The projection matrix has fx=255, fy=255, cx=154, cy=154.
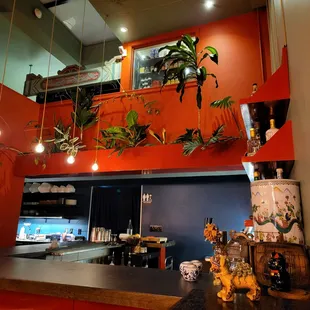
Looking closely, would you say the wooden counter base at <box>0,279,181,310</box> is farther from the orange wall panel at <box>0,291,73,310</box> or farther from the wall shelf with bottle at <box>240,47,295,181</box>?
the wall shelf with bottle at <box>240,47,295,181</box>

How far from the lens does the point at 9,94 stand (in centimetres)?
416

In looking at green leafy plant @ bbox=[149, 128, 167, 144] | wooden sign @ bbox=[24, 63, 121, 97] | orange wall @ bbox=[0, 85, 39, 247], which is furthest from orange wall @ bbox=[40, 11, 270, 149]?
orange wall @ bbox=[0, 85, 39, 247]

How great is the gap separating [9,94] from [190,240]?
440 centimetres

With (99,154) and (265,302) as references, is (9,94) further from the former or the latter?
(265,302)

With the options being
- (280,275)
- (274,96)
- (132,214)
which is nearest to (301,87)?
(274,96)

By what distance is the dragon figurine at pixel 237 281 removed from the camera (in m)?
0.93

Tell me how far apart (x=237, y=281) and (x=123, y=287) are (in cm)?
56

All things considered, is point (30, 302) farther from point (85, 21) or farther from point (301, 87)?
point (85, 21)

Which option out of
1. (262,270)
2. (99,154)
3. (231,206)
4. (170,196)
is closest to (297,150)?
(262,270)

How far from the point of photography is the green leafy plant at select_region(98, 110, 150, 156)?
3.54 metres

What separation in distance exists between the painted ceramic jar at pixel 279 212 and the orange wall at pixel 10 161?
12.7 ft

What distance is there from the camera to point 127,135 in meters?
3.60

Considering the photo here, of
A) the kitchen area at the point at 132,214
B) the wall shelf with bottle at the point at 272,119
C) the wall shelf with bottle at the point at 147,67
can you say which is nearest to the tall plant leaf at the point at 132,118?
the wall shelf with bottle at the point at 147,67

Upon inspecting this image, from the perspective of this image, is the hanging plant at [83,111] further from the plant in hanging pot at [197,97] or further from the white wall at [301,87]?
the white wall at [301,87]
